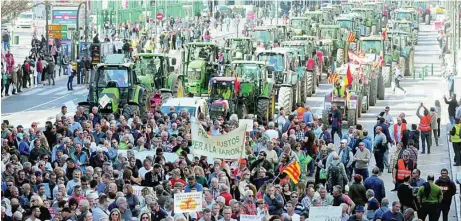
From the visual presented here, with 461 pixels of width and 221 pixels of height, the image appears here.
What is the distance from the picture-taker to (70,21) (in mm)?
75625

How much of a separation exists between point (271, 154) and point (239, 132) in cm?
199

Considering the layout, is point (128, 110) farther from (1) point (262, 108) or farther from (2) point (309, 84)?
(2) point (309, 84)

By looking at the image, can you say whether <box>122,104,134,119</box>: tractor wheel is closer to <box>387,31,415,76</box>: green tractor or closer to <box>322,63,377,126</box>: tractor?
<box>322,63,377,126</box>: tractor

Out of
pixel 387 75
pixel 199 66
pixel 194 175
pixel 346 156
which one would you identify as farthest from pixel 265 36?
pixel 194 175

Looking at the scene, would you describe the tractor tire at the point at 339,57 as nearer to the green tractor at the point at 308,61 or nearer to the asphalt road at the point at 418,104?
the asphalt road at the point at 418,104

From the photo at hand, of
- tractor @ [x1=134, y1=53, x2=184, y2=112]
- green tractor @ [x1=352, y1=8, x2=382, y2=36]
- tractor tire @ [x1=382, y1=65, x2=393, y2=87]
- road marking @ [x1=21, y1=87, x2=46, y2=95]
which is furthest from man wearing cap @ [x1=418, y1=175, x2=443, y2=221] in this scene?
green tractor @ [x1=352, y1=8, x2=382, y2=36]

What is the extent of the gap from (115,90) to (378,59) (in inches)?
548

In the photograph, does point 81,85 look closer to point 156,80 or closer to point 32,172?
point 156,80

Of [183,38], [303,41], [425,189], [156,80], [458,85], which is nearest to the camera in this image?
[425,189]

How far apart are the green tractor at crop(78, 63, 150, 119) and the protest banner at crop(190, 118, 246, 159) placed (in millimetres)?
12251

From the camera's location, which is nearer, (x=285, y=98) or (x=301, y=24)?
(x=285, y=98)

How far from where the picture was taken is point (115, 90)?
39188 mm

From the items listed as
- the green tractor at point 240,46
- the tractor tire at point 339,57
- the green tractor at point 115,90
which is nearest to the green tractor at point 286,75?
the green tractor at point 115,90

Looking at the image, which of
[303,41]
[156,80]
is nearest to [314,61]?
[303,41]
